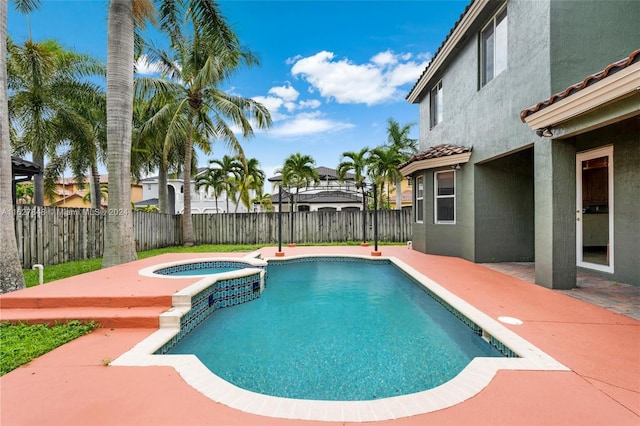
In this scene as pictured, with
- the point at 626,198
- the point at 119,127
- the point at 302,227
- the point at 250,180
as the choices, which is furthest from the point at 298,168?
the point at 626,198

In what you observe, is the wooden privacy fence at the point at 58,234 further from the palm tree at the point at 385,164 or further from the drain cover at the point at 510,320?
the palm tree at the point at 385,164

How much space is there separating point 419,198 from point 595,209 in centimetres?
494

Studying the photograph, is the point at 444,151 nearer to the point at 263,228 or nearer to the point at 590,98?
the point at 590,98

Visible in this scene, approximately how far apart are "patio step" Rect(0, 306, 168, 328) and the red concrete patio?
1cm

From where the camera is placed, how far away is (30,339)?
3.39m

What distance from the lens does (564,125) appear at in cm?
477

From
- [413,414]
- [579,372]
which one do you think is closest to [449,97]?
[579,372]

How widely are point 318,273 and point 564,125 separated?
6.47 meters

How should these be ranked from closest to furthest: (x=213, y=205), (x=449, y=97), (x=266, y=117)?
1. (x=449, y=97)
2. (x=266, y=117)
3. (x=213, y=205)

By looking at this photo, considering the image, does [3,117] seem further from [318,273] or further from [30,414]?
[318,273]

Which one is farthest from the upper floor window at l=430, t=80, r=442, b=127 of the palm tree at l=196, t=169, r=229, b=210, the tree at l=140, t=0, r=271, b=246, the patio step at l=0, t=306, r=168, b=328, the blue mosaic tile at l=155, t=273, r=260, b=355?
the palm tree at l=196, t=169, r=229, b=210

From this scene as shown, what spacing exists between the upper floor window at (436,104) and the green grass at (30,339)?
11.3 meters

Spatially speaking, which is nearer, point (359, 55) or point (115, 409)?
point (115, 409)

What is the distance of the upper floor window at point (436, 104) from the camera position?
1029 centimetres
